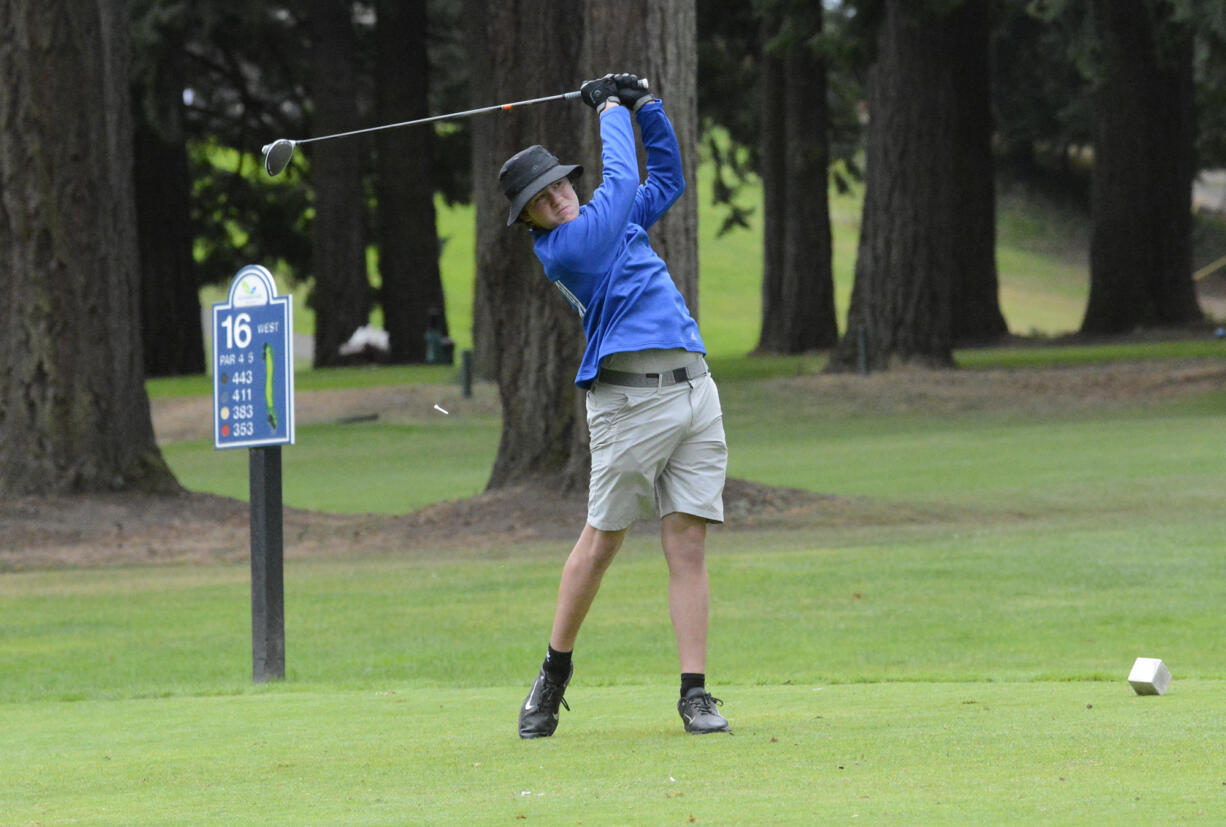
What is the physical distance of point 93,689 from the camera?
953 centimetres

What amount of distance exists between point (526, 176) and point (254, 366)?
3376 millimetres

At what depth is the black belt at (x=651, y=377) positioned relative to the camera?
642 centimetres

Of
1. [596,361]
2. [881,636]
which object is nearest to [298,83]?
[881,636]

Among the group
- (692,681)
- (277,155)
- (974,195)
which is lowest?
(692,681)

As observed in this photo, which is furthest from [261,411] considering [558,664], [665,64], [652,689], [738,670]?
[665,64]

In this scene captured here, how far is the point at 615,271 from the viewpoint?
642 cm

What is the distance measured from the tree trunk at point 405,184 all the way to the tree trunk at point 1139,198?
521 inches

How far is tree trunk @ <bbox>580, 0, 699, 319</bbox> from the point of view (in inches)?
614

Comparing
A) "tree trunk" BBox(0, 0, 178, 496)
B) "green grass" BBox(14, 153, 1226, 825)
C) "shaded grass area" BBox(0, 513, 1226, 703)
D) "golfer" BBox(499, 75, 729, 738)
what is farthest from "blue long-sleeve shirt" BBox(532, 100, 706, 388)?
"tree trunk" BBox(0, 0, 178, 496)

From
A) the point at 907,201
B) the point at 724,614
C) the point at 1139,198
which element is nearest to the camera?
the point at 724,614

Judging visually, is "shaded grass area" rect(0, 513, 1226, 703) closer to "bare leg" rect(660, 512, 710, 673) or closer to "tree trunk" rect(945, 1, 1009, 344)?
"bare leg" rect(660, 512, 710, 673)

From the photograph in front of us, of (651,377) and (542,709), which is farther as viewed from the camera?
(542,709)

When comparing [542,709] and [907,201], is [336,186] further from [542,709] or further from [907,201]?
[542,709]

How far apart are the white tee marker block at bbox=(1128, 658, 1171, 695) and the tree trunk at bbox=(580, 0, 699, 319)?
8.98 meters
